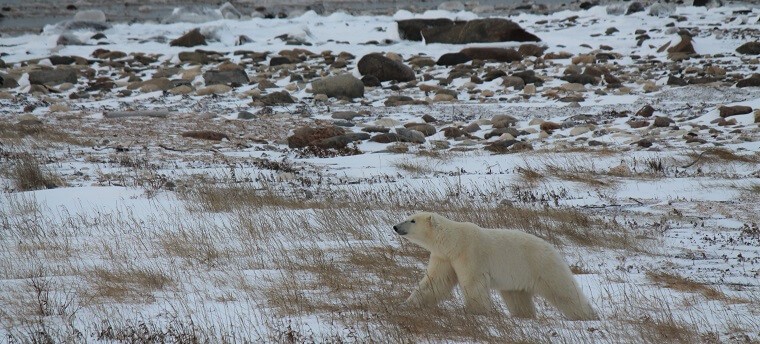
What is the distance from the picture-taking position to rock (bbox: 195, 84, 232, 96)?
2048 cm

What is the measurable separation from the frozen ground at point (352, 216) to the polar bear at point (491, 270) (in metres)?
0.16

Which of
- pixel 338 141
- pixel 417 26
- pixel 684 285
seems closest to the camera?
pixel 684 285

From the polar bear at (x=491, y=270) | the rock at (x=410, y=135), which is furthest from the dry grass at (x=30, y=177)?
the rock at (x=410, y=135)

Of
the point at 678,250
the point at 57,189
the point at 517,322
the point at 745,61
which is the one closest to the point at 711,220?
the point at 678,250

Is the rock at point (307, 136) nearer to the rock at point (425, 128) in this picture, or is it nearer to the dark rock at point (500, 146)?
the rock at point (425, 128)

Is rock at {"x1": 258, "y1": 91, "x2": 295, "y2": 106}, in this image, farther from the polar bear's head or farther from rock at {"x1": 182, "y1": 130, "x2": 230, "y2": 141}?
the polar bear's head

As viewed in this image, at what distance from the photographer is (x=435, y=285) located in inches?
205

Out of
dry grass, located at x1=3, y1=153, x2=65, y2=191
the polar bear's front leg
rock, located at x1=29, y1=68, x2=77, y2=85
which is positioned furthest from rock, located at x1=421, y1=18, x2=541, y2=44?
the polar bear's front leg

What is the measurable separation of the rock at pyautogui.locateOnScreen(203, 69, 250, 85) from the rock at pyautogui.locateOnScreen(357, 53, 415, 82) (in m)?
3.52

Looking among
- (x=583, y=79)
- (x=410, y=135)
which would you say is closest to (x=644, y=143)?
(x=410, y=135)

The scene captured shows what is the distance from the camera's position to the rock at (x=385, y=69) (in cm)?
2222

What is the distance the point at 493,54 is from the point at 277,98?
8.56 metres

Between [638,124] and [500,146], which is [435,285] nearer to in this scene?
[500,146]

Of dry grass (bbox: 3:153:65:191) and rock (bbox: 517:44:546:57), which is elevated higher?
dry grass (bbox: 3:153:65:191)
